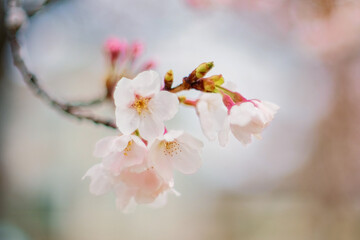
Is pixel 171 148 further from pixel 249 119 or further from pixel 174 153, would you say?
pixel 249 119

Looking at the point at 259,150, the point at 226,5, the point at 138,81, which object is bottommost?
the point at 259,150

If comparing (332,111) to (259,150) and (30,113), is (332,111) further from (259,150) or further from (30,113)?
(30,113)

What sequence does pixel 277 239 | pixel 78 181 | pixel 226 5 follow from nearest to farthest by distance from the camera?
pixel 226 5 < pixel 277 239 < pixel 78 181

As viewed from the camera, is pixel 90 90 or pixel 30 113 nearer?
pixel 30 113

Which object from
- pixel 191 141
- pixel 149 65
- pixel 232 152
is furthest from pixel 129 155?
pixel 232 152

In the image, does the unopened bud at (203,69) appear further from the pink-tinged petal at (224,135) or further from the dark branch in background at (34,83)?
the dark branch in background at (34,83)

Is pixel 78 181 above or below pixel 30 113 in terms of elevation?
below

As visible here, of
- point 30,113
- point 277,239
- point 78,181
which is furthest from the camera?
point 78,181

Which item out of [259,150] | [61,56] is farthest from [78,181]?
[61,56]
